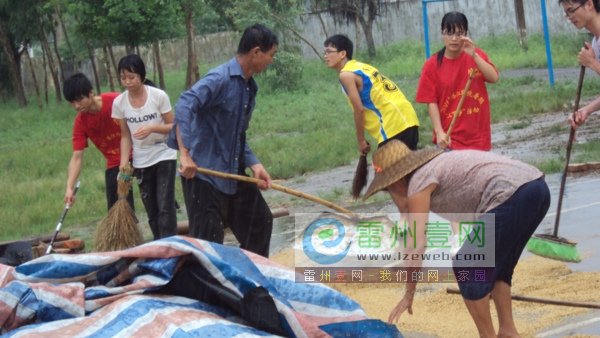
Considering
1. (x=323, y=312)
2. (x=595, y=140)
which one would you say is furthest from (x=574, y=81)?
(x=323, y=312)

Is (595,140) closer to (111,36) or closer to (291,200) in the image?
(291,200)

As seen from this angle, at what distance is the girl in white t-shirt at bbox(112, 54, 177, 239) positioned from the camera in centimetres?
795

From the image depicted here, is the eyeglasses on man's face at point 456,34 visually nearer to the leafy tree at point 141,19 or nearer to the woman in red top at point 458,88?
the woman in red top at point 458,88

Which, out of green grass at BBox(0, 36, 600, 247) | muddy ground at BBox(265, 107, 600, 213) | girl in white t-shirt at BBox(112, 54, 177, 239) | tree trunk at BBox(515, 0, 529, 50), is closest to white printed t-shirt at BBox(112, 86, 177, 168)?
girl in white t-shirt at BBox(112, 54, 177, 239)

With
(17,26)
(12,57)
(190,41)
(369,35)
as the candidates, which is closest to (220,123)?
(190,41)

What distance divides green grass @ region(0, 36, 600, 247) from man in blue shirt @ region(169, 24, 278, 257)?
391 cm

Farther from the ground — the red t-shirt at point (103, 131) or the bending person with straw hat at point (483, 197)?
the red t-shirt at point (103, 131)

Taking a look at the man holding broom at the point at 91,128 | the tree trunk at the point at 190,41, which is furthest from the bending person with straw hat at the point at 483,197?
the tree trunk at the point at 190,41

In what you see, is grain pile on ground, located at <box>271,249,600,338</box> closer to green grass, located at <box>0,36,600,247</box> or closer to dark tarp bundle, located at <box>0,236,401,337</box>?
dark tarp bundle, located at <box>0,236,401,337</box>

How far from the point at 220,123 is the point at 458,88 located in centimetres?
178

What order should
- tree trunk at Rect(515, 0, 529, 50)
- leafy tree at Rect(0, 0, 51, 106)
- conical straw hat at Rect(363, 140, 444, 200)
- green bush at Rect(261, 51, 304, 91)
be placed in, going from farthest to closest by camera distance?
leafy tree at Rect(0, 0, 51, 106), green bush at Rect(261, 51, 304, 91), tree trunk at Rect(515, 0, 529, 50), conical straw hat at Rect(363, 140, 444, 200)

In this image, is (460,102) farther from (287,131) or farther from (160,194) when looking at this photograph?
(287,131)

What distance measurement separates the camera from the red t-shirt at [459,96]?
24.1ft

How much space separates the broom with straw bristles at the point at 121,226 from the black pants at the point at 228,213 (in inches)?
50.9
